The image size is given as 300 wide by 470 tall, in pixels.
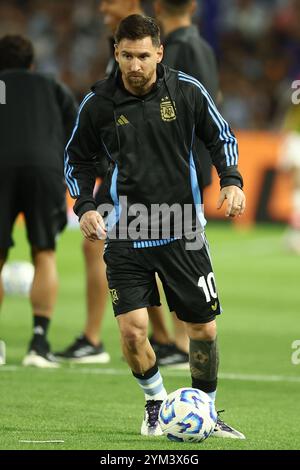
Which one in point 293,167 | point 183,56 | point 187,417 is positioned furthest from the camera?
point 293,167

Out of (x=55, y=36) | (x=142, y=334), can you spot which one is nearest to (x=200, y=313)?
(x=142, y=334)

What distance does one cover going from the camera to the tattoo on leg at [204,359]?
685cm

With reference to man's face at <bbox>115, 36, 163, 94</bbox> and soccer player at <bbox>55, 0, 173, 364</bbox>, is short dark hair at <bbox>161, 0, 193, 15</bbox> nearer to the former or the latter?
soccer player at <bbox>55, 0, 173, 364</bbox>

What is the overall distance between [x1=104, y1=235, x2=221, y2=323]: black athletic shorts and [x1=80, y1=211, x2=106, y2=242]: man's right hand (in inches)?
9.9

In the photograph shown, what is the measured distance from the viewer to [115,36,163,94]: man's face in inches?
260

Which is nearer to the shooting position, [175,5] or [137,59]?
[137,59]

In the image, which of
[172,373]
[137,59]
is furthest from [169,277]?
[172,373]

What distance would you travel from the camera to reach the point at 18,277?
515 inches

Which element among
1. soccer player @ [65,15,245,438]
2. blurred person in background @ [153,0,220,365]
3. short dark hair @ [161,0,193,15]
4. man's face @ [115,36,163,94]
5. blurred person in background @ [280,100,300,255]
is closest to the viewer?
man's face @ [115,36,163,94]

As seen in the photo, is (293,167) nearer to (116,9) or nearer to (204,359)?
(116,9)

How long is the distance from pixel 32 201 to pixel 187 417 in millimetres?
3199

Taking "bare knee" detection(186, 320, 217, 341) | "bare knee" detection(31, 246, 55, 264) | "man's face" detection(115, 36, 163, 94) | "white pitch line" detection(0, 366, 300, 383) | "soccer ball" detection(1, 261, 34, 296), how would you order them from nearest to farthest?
1. "man's face" detection(115, 36, 163, 94)
2. "bare knee" detection(186, 320, 217, 341)
3. "white pitch line" detection(0, 366, 300, 383)
4. "bare knee" detection(31, 246, 55, 264)
5. "soccer ball" detection(1, 261, 34, 296)

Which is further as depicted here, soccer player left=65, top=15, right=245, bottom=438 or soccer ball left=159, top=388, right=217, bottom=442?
soccer player left=65, top=15, right=245, bottom=438

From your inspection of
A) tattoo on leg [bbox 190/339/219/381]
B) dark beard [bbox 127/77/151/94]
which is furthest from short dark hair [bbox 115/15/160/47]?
tattoo on leg [bbox 190/339/219/381]
